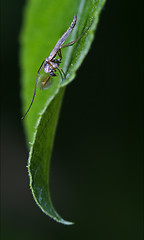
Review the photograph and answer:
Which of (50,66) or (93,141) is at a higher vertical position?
(50,66)

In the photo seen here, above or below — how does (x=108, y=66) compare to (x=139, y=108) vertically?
above

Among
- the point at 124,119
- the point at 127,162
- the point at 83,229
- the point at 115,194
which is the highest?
the point at 124,119

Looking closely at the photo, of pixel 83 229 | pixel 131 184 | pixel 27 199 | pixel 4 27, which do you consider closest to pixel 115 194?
pixel 131 184

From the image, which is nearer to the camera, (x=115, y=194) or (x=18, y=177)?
(x=115, y=194)

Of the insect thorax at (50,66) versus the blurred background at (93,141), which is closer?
the insect thorax at (50,66)

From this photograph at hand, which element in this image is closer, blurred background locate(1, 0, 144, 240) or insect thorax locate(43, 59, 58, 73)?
insect thorax locate(43, 59, 58, 73)

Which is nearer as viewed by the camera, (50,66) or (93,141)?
(50,66)

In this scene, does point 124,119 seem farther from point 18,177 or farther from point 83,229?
point 18,177

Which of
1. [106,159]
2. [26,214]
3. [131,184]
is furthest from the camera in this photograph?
[26,214]
